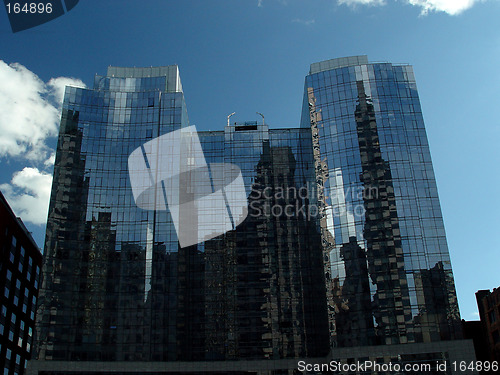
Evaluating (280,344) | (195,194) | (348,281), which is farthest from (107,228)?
(348,281)

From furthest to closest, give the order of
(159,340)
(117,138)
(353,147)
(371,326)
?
(117,138) → (353,147) → (159,340) → (371,326)

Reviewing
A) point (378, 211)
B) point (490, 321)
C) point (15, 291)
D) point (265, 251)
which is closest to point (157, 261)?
point (265, 251)

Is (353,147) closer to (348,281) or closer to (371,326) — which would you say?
(348,281)

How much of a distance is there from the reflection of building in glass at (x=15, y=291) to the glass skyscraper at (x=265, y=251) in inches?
619

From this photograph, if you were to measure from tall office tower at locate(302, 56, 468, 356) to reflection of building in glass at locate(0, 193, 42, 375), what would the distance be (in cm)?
6607

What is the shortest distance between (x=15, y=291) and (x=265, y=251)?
55556 millimetres

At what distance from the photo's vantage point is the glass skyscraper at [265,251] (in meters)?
89.5

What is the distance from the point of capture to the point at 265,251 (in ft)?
344

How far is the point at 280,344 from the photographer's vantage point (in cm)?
9731

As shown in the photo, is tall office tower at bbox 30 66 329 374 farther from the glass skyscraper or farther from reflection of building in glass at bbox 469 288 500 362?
reflection of building in glass at bbox 469 288 500 362

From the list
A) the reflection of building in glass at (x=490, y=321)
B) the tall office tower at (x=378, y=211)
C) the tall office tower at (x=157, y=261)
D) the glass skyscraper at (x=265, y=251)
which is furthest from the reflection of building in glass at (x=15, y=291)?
the reflection of building in glass at (x=490, y=321)

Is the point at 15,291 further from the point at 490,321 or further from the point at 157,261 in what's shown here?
the point at 490,321

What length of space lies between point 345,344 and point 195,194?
43.7 meters

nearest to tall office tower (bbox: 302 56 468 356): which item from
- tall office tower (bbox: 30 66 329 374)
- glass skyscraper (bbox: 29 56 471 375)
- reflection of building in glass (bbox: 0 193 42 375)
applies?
glass skyscraper (bbox: 29 56 471 375)
